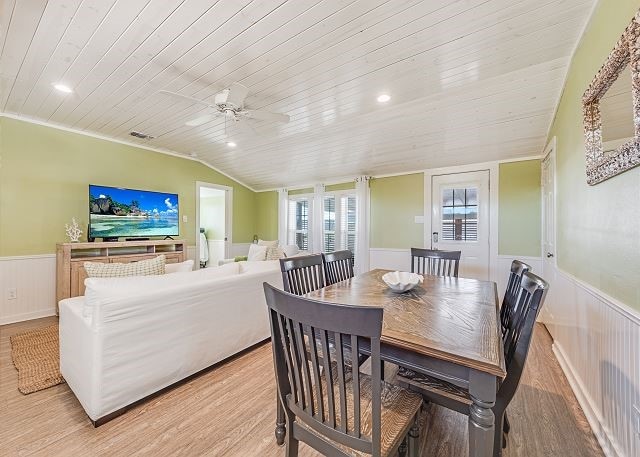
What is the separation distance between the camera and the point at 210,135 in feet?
13.1

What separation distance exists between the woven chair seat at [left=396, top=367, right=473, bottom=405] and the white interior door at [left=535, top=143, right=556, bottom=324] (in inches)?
91.2

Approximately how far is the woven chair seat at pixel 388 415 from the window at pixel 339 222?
4097 mm

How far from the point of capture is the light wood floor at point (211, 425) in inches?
56.1

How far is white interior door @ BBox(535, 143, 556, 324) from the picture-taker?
276cm

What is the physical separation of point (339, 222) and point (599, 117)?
410 centimetres

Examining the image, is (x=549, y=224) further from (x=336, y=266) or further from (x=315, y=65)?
(x=315, y=65)

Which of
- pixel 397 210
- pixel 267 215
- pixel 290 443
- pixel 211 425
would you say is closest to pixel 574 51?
pixel 397 210

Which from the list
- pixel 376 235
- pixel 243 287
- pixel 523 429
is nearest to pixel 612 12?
A: pixel 523 429

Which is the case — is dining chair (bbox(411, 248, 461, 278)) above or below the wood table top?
above

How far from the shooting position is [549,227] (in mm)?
3014

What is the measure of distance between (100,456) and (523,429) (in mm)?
2323

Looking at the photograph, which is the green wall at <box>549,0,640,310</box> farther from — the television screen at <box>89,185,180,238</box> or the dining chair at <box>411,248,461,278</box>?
the television screen at <box>89,185,180,238</box>

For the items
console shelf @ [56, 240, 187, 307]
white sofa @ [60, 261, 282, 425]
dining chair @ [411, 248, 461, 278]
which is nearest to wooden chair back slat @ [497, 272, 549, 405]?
dining chair @ [411, 248, 461, 278]

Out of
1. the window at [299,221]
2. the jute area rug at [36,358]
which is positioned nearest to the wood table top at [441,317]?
the jute area rug at [36,358]
